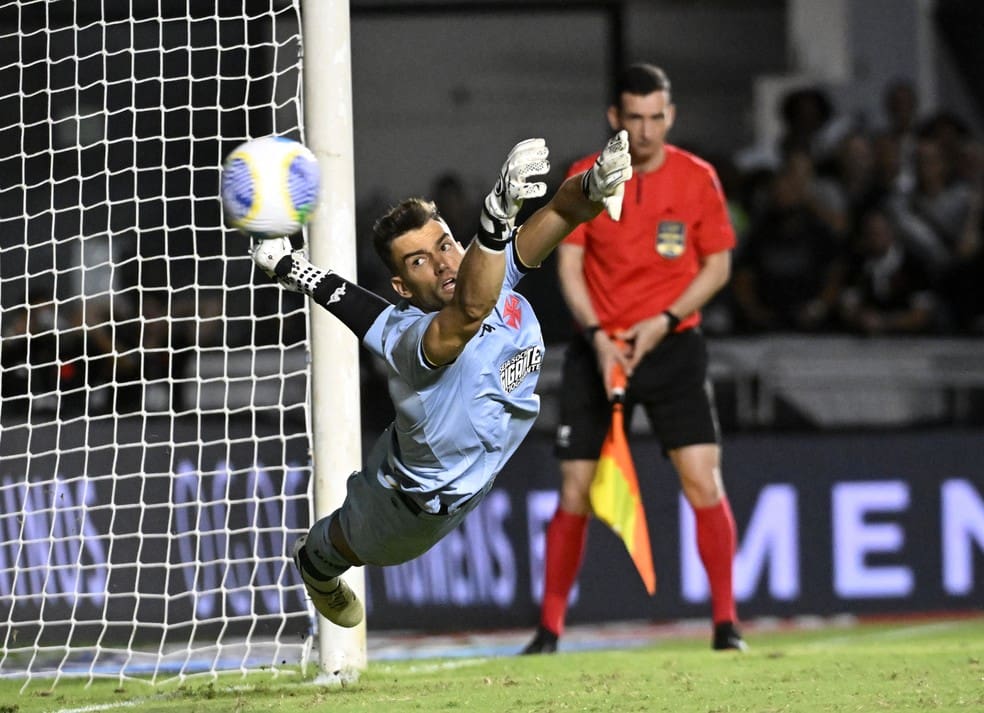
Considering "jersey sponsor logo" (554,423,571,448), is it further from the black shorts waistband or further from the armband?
the armband

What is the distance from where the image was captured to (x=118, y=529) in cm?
802

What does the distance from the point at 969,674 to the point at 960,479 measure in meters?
3.47

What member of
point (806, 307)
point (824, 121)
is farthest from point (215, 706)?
point (824, 121)

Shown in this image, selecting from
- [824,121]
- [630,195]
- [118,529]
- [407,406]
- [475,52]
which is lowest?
[118,529]

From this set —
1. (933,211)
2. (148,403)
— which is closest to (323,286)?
(148,403)

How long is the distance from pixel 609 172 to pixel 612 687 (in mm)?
2042

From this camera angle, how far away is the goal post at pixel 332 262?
6273mm

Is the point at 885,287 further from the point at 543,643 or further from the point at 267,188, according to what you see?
the point at 267,188

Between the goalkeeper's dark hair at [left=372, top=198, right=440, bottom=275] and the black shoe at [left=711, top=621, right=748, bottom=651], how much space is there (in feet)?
8.83

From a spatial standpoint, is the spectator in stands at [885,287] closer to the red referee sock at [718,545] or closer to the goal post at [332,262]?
the red referee sock at [718,545]

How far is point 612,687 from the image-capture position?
225 inches

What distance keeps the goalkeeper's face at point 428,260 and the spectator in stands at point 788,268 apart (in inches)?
230

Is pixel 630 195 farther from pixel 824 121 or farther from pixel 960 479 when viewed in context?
pixel 824 121

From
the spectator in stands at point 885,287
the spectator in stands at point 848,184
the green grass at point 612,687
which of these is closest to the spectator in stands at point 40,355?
the green grass at point 612,687
